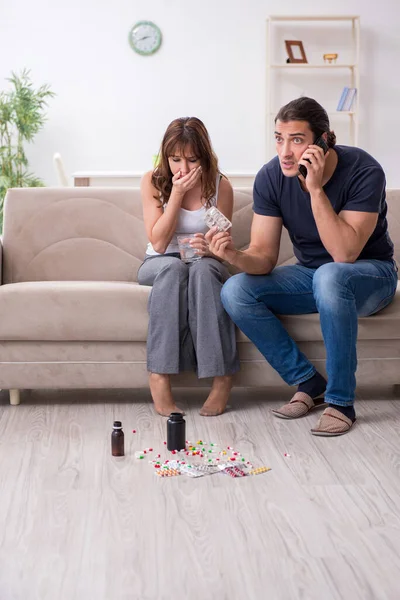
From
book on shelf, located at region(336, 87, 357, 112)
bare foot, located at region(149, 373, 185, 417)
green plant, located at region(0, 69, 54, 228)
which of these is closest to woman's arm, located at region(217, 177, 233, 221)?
bare foot, located at region(149, 373, 185, 417)

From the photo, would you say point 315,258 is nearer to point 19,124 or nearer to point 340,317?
point 340,317

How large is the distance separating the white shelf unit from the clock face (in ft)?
3.23

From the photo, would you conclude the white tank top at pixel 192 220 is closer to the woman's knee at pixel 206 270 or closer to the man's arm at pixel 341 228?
the woman's knee at pixel 206 270

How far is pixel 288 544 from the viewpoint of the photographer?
1.75m

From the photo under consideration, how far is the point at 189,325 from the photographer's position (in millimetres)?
2854

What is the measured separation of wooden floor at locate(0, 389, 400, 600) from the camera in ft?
5.15

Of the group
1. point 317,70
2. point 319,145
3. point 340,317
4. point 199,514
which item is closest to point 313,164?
point 319,145

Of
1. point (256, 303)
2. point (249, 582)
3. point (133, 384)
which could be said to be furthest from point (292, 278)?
point (249, 582)

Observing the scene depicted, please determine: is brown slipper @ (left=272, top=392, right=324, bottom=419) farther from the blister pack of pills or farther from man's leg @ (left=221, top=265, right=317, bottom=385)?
the blister pack of pills

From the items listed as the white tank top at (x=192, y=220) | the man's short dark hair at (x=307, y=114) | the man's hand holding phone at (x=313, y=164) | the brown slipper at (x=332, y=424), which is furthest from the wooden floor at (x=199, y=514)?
the man's short dark hair at (x=307, y=114)

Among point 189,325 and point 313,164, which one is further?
point 189,325

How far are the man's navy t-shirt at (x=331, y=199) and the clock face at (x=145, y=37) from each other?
456 cm

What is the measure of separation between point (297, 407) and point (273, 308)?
0.35 m

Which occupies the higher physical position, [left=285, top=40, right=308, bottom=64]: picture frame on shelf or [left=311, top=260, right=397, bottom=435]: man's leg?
[left=285, top=40, right=308, bottom=64]: picture frame on shelf
